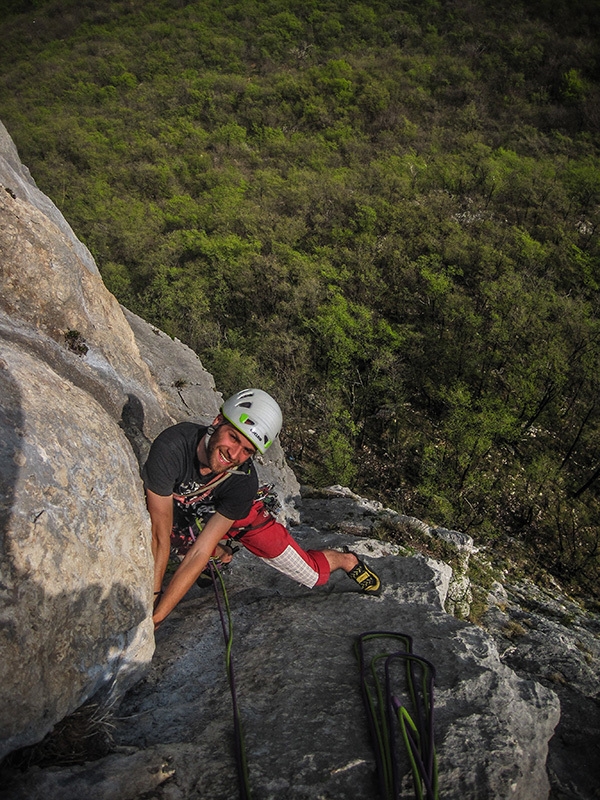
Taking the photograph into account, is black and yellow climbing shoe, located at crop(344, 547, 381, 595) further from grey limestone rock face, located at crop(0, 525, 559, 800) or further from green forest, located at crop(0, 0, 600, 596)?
green forest, located at crop(0, 0, 600, 596)

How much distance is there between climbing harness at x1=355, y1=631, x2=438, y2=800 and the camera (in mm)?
2680

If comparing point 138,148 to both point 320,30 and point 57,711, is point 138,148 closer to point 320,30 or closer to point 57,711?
point 320,30

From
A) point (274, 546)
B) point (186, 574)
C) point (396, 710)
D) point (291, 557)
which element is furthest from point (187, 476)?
point (396, 710)

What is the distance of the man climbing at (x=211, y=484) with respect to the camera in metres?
3.98

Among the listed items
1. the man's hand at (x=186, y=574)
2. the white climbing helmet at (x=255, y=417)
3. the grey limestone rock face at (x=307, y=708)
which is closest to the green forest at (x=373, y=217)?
the white climbing helmet at (x=255, y=417)

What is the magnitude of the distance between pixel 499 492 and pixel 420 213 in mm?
18195

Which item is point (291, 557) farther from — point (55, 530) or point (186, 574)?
point (55, 530)

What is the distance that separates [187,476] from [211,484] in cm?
23

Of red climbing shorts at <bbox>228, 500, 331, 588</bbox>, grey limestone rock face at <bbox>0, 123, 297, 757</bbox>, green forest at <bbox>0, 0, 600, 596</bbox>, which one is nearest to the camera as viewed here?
grey limestone rock face at <bbox>0, 123, 297, 757</bbox>

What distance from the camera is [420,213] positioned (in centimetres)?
2831

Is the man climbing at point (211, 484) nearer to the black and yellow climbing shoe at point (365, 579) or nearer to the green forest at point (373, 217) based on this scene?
the black and yellow climbing shoe at point (365, 579)

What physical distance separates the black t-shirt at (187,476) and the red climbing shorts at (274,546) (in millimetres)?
342

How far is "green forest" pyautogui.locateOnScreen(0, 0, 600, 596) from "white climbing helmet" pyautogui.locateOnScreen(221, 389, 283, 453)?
560cm

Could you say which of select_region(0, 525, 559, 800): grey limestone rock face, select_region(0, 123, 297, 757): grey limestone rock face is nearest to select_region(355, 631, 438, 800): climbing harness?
select_region(0, 525, 559, 800): grey limestone rock face
